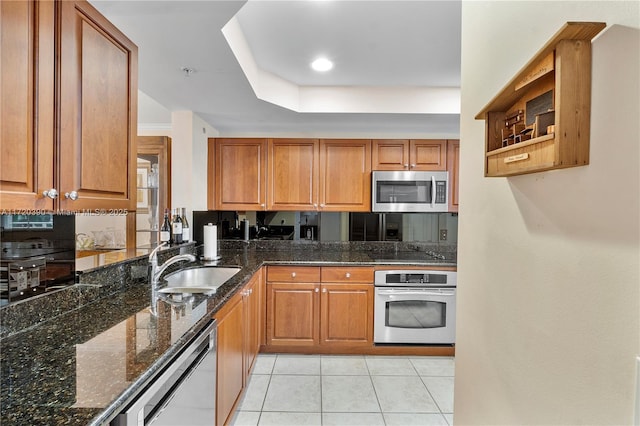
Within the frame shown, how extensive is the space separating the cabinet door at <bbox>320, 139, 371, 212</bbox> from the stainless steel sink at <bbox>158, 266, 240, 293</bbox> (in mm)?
1312

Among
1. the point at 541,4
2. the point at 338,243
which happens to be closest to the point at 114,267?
the point at 541,4

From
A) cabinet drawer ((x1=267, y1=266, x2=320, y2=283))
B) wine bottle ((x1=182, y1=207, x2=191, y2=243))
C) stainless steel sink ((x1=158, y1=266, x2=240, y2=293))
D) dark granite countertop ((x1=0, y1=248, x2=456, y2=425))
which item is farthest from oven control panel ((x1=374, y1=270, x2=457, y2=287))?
wine bottle ((x1=182, y1=207, x2=191, y2=243))

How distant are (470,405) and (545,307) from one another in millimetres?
625

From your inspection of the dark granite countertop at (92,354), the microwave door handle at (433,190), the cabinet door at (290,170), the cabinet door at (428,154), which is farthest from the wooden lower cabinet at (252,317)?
the cabinet door at (428,154)

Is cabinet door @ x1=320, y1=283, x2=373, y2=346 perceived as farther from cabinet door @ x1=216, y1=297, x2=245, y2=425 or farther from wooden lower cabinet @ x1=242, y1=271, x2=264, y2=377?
cabinet door @ x1=216, y1=297, x2=245, y2=425

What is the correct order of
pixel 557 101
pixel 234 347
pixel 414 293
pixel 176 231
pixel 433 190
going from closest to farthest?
pixel 557 101
pixel 234 347
pixel 176 231
pixel 414 293
pixel 433 190

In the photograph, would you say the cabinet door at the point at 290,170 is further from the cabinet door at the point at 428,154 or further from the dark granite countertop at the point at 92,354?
the dark granite countertop at the point at 92,354

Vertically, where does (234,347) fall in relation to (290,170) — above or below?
below

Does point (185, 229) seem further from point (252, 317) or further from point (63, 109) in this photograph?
point (63, 109)

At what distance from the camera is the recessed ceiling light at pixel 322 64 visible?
2.55 meters

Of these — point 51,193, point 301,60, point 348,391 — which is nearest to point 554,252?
point 51,193

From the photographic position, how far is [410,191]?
3.44 meters

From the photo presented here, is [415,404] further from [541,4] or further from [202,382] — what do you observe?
[541,4]

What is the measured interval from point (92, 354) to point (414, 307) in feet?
8.60
